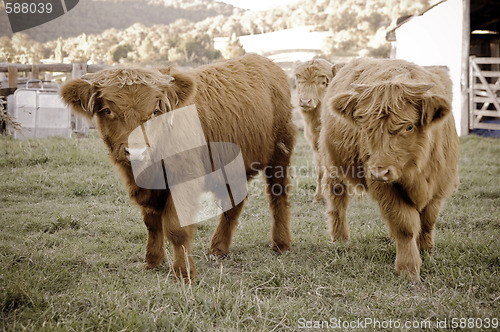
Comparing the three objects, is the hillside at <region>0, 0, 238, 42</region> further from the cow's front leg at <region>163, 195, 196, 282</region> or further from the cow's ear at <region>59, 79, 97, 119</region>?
the cow's front leg at <region>163, 195, 196, 282</region>

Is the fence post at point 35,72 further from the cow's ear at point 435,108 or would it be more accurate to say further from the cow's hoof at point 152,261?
the cow's ear at point 435,108

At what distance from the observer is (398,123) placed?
330 cm

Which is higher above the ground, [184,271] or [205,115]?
[205,115]

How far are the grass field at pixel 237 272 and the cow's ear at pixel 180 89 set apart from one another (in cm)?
133

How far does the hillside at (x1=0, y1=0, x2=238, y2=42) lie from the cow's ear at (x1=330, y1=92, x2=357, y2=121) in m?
29.0

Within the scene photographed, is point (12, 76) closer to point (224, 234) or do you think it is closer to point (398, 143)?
point (224, 234)

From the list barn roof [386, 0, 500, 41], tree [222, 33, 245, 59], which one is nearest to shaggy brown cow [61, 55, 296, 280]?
barn roof [386, 0, 500, 41]

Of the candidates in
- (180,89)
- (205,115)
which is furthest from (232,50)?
(180,89)

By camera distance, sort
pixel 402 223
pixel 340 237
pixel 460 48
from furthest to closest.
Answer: pixel 460 48
pixel 340 237
pixel 402 223

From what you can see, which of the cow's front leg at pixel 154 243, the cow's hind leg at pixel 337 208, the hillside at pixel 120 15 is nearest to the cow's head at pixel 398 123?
the cow's hind leg at pixel 337 208

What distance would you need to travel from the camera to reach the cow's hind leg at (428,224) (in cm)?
403

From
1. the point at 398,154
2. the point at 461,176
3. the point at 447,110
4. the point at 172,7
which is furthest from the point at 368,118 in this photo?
the point at 172,7

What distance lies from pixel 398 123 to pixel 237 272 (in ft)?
5.91

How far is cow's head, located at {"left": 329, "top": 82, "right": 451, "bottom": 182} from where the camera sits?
3.27 meters
